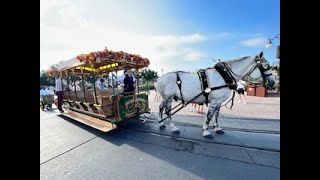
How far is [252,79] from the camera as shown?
4.77 metres

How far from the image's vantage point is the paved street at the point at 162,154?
10.3 feet

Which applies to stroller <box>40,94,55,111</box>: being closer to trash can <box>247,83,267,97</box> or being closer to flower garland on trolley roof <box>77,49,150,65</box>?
flower garland on trolley roof <box>77,49,150,65</box>

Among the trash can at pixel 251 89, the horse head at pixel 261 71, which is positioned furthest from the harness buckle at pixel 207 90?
the trash can at pixel 251 89

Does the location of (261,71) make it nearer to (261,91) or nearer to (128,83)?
(128,83)

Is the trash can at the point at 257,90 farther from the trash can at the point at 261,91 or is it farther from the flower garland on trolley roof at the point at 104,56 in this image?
the flower garland on trolley roof at the point at 104,56

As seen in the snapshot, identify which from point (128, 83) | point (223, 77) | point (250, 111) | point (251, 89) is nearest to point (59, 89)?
point (128, 83)

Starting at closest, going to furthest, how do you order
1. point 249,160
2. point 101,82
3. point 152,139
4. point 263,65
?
1. point 249,160
2. point 263,65
3. point 152,139
4. point 101,82

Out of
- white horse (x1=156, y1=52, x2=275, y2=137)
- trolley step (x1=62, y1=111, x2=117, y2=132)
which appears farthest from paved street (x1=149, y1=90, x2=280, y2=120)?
trolley step (x1=62, y1=111, x2=117, y2=132)

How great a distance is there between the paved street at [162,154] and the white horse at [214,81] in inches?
29.0
